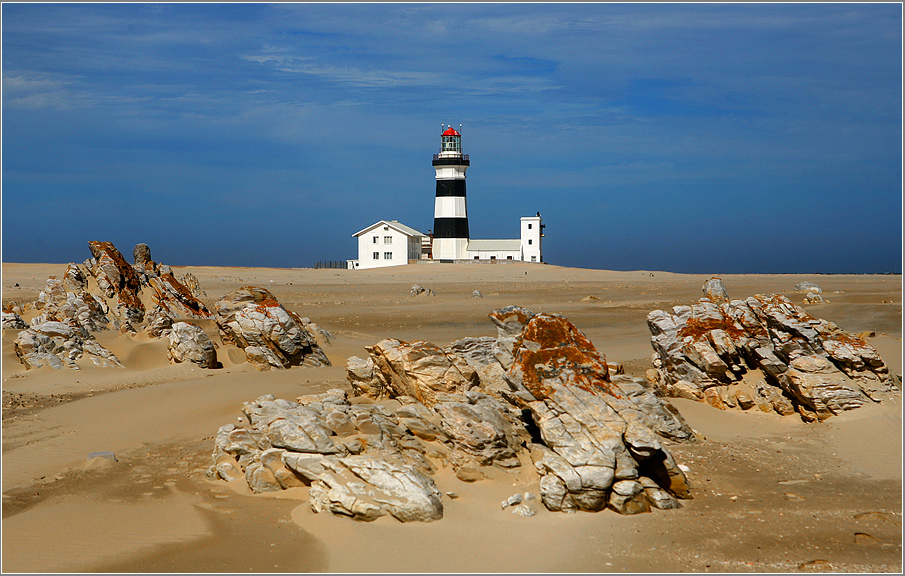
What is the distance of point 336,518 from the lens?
7.21 m

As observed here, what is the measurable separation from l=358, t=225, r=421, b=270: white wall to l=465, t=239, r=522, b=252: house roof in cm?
634

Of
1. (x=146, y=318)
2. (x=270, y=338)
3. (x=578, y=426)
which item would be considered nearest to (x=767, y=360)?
(x=578, y=426)

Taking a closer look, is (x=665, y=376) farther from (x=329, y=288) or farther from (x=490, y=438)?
(x=329, y=288)

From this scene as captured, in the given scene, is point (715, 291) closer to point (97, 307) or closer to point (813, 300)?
point (813, 300)

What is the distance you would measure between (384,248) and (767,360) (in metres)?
58.3

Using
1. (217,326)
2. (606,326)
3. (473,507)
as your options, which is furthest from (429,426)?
(606,326)

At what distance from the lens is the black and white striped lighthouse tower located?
235ft

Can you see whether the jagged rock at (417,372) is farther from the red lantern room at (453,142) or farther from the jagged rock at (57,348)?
the red lantern room at (453,142)

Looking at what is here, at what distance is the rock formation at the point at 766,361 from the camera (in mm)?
11453

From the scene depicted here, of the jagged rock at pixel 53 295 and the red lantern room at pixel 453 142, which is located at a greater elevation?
the red lantern room at pixel 453 142

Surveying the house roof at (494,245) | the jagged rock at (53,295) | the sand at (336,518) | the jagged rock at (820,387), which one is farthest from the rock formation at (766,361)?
the house roof at (494,245)

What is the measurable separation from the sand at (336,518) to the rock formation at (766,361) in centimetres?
39

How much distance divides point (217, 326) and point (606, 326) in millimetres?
13217

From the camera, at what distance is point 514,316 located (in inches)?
483
